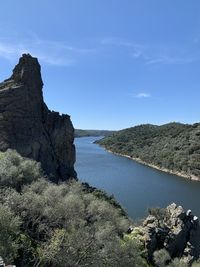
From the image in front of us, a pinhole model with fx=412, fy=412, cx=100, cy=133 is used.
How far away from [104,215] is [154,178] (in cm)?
7532

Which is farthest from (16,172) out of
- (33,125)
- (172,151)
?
(172,151)

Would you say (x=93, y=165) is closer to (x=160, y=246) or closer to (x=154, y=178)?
(x=154, y=178)

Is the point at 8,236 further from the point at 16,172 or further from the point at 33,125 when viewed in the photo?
the point at 33,125

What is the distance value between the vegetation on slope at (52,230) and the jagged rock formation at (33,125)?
779 inches

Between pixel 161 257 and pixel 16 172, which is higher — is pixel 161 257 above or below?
below

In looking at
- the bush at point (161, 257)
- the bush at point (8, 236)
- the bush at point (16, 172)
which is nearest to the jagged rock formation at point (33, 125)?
the bush at point (16, 172)

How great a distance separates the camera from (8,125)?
54.1m

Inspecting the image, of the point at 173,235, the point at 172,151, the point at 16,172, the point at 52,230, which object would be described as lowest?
the point at 173,235

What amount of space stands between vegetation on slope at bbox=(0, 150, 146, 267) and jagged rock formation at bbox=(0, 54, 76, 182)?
64.9ft

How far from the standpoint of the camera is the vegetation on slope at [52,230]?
22.8 metres

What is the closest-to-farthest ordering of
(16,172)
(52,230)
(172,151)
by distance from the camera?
(52,230) → (16,172) → (172,151)

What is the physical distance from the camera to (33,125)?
5759 cm

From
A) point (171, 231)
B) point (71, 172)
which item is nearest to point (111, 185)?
point (71, 172)

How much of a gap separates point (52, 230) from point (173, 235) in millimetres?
14382
